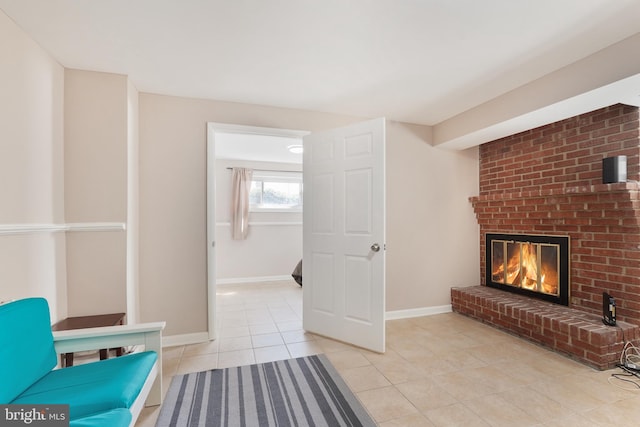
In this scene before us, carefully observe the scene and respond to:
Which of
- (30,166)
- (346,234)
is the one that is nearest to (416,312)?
(346,234)

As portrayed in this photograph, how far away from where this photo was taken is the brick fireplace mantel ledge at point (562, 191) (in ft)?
7.73

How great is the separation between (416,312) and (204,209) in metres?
2.74

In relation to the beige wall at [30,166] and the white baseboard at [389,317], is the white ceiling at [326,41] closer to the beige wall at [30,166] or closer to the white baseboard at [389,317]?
the beige wall at [30,166]

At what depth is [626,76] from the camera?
6.46ft

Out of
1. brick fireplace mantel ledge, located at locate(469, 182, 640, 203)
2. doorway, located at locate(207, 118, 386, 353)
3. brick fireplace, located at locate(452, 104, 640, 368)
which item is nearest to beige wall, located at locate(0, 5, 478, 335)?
doorway, located at locate(207, 118, 386, 353)

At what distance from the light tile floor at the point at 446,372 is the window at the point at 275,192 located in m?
2.82

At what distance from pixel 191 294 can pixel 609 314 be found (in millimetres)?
3647

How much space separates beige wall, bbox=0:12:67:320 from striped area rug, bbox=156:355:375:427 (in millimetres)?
1178

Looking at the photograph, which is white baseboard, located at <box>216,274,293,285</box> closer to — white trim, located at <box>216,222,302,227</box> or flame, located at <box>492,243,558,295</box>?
white trim, located at <box>216,222,302,227</box>

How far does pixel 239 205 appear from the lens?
18.7 feet

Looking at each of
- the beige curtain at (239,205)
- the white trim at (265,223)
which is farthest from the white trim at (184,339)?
the white trim at (265,223)

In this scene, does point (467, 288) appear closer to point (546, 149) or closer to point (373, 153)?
point (546, 149)

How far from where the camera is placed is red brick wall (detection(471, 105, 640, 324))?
2479 mm

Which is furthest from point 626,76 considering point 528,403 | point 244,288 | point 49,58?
point 244,288
